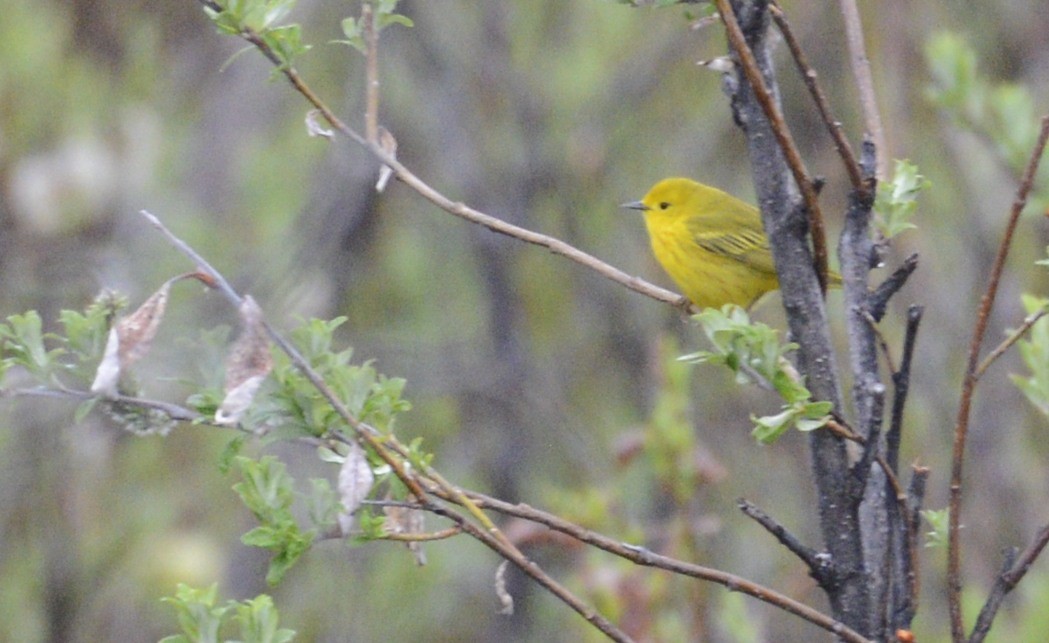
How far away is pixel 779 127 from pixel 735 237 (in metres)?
3.00

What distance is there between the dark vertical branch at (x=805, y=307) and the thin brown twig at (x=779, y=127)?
16 millimetres

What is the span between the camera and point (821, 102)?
5.65 ft

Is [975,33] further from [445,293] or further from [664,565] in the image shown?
[664,565]

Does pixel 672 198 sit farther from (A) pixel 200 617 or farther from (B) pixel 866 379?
(A) pixel 200 617

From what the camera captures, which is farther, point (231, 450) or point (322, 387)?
point (231, 450)

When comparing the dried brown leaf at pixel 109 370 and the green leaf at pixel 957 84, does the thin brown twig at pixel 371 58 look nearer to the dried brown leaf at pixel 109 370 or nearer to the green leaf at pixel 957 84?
the dried brown leaf at pixel 109 370

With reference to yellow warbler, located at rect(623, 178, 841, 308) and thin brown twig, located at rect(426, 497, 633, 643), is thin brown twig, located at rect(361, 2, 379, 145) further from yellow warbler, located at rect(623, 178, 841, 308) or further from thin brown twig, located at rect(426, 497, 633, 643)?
yellow warbler, located at rect(623, 178, 841, 308)

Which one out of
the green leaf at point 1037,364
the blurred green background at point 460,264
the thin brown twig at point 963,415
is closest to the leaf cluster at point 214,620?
the thin brown twig at point 963,415

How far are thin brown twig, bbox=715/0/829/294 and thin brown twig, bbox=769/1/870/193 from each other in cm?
5

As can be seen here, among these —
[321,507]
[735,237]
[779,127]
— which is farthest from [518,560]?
[735,237]

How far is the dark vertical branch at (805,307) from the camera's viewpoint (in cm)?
171

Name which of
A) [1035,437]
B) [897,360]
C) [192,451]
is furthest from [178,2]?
[1035,437]

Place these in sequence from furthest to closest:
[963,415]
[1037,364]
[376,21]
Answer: [1037,364]
[376,21]
[963,415]

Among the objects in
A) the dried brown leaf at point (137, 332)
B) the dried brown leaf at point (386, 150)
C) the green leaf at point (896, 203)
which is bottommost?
the dried brown leaf at point (137, 332)
